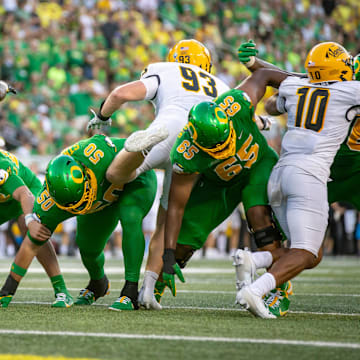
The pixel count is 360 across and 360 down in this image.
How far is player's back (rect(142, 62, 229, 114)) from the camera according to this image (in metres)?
5.25

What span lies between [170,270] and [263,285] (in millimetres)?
706

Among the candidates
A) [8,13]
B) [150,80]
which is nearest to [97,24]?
[8,13]

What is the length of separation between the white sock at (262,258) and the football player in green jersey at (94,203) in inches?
36.4

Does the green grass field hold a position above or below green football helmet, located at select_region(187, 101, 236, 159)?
below

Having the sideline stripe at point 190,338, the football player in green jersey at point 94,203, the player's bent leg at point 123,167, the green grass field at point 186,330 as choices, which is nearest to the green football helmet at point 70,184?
the football player in green jersey at point 94,203

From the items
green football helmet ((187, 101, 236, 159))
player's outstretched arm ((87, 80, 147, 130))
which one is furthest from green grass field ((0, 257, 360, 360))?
player's outstretched arm ((87, 80, 147, 130))

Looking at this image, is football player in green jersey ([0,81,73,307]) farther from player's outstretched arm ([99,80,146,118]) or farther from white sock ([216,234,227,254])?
white sock ([216,234,227,254])

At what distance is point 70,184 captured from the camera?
4715mm

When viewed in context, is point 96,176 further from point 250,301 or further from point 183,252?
point 250,301

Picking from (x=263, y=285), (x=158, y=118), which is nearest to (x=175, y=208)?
(x=158, y=118)

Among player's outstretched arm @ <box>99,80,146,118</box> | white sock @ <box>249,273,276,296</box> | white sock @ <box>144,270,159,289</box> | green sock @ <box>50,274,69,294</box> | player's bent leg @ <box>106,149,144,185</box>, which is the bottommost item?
green sock @ <box>50,274,69,294</box>

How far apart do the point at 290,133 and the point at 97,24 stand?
12.0 metres

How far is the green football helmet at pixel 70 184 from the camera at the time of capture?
471 cm

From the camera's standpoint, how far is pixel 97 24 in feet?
52.5
